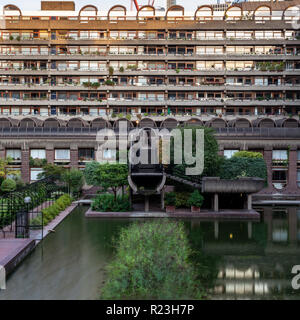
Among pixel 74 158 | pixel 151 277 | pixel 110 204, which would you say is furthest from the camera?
pixel 74 158

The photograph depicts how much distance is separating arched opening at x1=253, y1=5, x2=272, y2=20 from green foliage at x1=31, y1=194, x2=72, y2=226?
44246 mm

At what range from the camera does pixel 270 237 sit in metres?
26.7

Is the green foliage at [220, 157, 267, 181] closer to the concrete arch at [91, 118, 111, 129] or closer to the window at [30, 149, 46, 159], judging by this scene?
the concrete arch at [91, 118, 111, 129]

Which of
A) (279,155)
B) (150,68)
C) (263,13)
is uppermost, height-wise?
(263,13)

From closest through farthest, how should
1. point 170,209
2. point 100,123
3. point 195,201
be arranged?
point 195,201 → point 170,209 → point 100,123

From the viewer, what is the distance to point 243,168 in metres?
40.5

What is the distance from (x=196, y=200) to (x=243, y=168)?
9138 mm

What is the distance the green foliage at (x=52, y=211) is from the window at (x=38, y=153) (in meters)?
12.1

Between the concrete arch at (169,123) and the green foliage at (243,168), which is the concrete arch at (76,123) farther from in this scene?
the green foliage at (243,168)

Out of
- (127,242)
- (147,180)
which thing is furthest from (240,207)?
(127,242)

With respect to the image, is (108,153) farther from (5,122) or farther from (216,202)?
(216,202)

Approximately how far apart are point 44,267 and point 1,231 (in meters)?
7.77

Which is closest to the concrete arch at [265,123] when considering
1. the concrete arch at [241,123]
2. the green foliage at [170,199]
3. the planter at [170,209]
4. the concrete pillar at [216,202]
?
the concrete arch at [241,123]

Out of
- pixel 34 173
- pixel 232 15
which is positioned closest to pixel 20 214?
pixel 34 173
